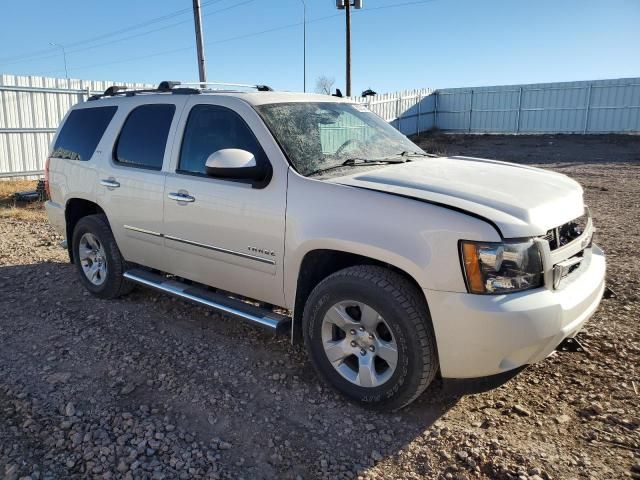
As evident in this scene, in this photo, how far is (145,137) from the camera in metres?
4.57

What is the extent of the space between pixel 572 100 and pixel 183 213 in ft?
87.3

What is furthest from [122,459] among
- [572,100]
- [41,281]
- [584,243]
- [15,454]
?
[572,100]

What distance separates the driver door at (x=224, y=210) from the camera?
3.54 meters

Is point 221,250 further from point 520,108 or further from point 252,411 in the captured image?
point 520,108

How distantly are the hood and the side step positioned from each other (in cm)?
107

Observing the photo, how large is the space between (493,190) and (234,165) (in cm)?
164

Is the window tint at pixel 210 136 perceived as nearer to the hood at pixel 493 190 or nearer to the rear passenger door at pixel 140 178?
the rear passenger door at pixel 140 178

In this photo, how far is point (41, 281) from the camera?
19.1 ft

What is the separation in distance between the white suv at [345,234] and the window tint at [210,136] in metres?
0.01

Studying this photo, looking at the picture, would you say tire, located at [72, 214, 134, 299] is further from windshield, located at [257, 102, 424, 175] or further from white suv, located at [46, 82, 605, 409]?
windshield, located at [257, 102, 424, 175]

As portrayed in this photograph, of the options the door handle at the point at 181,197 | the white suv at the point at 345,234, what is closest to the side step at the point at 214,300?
the white suv at the point at 345,234

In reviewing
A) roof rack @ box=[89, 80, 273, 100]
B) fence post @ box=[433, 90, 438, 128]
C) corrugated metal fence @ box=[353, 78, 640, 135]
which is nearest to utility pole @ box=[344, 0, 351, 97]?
corrugated metal fence @ box=[353, 78, 640, 135]

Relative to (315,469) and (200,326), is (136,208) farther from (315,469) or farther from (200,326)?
(315,469)

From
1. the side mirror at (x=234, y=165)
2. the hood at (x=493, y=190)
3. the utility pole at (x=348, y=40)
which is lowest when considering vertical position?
the hood at (x=493, y=190)
